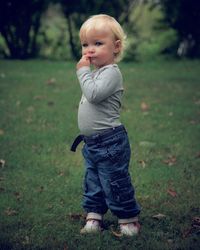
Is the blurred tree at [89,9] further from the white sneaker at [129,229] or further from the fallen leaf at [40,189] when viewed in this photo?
the white sneaker at [129,229]

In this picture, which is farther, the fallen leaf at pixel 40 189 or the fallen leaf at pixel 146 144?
the fallen leaf at pixel 146 144

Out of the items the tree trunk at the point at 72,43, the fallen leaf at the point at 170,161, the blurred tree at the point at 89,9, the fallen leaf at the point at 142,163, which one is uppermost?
the fallen leaf at the point at 142,163

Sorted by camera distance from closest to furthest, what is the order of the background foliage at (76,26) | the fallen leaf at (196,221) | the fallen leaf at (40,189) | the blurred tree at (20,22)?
1. the fallen leaf at (196,221)
2. the fallen leaf at (40,189)
3. the blurred tree at (20,22)
4. the background foliage at (76,26)

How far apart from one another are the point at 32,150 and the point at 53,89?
370 cm

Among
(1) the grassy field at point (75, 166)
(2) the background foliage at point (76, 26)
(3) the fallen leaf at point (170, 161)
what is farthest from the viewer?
(2) the background foliage at point (76, 26)

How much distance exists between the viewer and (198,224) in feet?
13.3

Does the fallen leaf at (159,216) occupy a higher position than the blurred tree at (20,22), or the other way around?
the fallen leaf at (159,216)

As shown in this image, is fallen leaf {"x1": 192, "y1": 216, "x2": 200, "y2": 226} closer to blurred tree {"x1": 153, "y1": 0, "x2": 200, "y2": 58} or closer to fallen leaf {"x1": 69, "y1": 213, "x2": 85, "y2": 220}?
fallen leaf {"x1": 69, "y1": 213, "x2": 85, "y2": 220}

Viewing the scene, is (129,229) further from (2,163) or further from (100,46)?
(2,163)

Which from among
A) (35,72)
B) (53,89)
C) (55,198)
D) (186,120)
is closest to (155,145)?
(186,120)

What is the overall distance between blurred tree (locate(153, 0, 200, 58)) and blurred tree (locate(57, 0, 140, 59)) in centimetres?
88

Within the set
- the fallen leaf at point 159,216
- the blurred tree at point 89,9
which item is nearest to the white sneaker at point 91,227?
the fallen leaf at point 159,216

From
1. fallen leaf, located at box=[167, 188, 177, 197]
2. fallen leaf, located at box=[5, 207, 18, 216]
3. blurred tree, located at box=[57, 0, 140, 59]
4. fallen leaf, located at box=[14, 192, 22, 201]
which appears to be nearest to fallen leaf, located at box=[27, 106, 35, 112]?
fallen leaf, located at box=[14, 192, 22, 201]

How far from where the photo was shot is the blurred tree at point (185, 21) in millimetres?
13998
